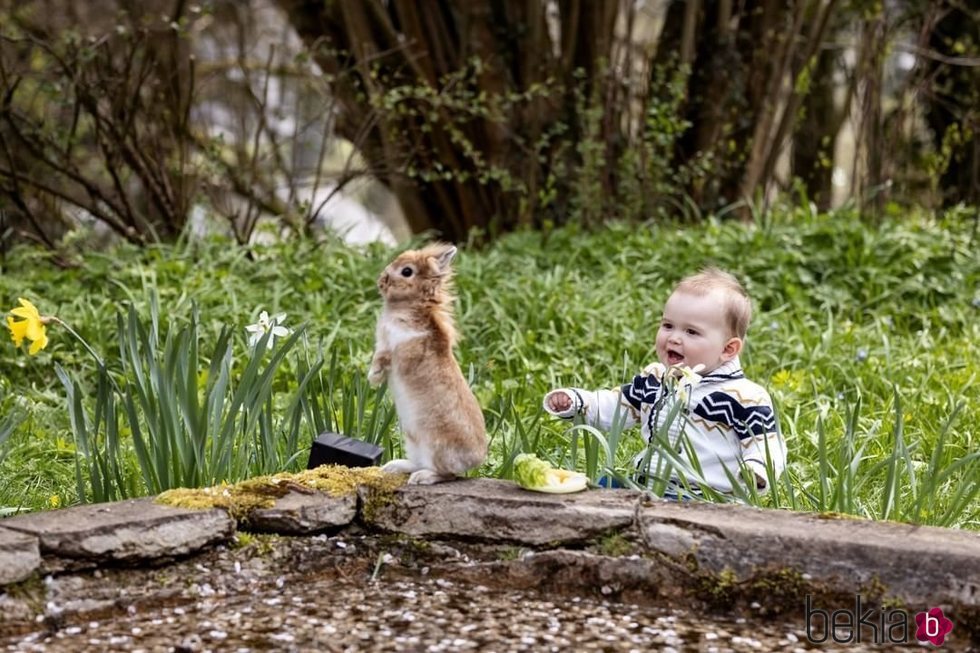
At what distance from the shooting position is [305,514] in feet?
8.89

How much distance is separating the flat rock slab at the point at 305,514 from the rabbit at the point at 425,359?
23 cm

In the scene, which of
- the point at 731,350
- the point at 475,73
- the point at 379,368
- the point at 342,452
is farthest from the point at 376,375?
the point at 475,73

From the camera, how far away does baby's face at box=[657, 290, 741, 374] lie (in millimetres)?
3152

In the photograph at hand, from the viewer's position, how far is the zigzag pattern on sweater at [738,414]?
3051 mm

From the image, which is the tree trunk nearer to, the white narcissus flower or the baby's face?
the baby's face

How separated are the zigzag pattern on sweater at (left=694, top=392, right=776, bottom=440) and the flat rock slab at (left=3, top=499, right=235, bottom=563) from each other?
1193mm

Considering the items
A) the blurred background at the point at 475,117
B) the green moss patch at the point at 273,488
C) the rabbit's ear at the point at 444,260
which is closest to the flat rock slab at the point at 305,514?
the green moss patch at the point at 273,488

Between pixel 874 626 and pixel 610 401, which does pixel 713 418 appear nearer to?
pixel 610 401

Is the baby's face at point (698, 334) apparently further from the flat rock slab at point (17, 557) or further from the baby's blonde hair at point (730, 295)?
the flat rock slab at point (17, 557)

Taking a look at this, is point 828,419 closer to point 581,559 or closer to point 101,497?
point 581,559

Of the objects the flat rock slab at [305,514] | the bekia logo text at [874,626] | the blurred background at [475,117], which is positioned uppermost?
the blurred background at [475,117]

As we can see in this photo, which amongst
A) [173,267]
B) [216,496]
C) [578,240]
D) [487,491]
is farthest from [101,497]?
[578,240]

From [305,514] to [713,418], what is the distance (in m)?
1.04

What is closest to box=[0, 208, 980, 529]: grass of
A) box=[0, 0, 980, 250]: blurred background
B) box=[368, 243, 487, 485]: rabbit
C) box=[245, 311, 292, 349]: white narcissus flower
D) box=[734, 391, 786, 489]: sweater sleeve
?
box=[734, 391, 786, 489]: sweater sleeve
